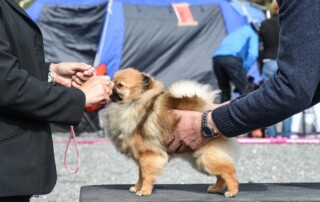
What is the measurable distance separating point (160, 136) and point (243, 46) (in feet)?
23.7

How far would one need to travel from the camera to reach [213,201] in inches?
114

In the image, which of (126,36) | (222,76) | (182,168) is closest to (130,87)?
(182,168)

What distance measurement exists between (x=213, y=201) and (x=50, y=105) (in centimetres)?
105

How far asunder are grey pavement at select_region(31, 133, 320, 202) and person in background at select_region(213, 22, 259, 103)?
120 cm

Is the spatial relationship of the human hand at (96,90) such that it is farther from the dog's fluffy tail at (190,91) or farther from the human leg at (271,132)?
the human leg at (271,132)

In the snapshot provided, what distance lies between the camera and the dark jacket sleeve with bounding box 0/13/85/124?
212 centimetres

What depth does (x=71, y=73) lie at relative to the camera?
2.85 metres

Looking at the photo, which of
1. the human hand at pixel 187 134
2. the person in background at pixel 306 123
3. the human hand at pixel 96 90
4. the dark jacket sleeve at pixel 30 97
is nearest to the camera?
the dark jacket sleeve at pixel 30 97

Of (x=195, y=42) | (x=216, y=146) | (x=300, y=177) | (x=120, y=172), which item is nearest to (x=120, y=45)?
(x=195, y=42)

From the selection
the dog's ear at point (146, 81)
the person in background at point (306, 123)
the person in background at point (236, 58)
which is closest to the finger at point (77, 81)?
the dog's ear at point (146, 81)

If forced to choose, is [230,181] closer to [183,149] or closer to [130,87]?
[183,149]

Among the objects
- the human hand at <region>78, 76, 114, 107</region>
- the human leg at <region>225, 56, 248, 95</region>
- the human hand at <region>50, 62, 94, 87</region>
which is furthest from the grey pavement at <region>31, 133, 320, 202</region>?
the human hand at <region>78, 76, 114, 107</region>

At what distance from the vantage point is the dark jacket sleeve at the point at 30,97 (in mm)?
2123

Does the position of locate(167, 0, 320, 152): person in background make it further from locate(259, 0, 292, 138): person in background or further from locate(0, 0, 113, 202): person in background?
locate(259, 0, 292, 138): person in background
